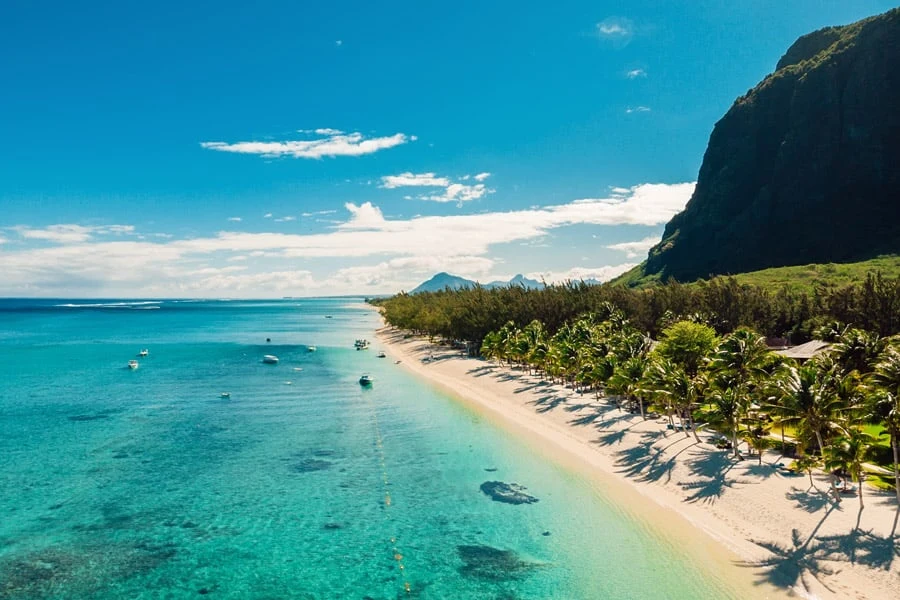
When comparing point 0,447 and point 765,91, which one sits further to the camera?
point 765,91

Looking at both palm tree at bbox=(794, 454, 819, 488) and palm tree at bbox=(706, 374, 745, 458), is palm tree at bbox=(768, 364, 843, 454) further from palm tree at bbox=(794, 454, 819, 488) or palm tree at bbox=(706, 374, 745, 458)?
palm tree at bbox=(706, 374, 745, 458)

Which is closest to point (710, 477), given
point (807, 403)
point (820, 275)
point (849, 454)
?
point (807, 403)

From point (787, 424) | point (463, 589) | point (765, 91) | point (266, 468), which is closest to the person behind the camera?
point (463, 589)

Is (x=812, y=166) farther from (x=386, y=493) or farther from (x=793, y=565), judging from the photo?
(x=386, y=493)

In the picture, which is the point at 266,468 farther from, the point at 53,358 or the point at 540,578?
the point at 53,358

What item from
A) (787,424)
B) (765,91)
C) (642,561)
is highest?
(765,91)

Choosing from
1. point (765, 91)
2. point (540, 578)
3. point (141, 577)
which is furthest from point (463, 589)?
point (765, 91)

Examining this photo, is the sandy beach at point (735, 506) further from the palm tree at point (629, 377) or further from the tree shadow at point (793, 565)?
the palm tree at point (629, 377)
